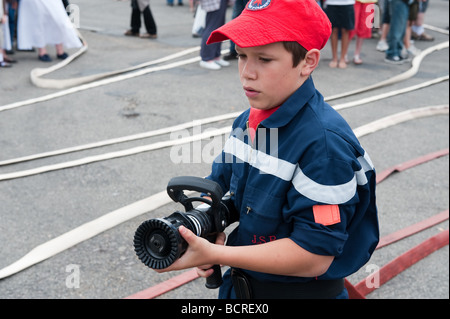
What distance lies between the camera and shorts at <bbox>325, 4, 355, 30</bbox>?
28.2ft

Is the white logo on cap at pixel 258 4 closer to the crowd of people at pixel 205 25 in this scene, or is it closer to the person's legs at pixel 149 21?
the crowd of people at pixel 205 25

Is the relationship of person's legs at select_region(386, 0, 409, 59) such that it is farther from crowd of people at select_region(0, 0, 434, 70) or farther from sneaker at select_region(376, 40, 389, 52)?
sneaker at select_region(376, 40, 389, 52)

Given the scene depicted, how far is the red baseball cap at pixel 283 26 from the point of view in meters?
1.59

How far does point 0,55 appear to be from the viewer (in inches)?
320

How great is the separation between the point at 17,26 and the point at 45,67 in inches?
34.2

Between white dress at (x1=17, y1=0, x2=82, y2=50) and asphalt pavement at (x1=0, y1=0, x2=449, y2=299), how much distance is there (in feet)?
1.10

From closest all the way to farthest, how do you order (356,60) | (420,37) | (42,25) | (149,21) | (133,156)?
(133,156)
(42,25)
(356,60)
(149,21)
(420,37)

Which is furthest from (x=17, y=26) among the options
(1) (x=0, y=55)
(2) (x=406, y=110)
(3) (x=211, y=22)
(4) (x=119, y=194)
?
(2) (x=406, y=110)

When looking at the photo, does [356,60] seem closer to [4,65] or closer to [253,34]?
[4,65]

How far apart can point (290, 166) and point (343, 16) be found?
7.50 m

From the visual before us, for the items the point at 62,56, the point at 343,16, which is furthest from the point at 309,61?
the point at 62,56

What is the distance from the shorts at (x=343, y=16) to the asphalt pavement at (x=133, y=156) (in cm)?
72

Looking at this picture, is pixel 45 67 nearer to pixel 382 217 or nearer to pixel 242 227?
pixel 382 217

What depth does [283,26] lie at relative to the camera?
1602mm
